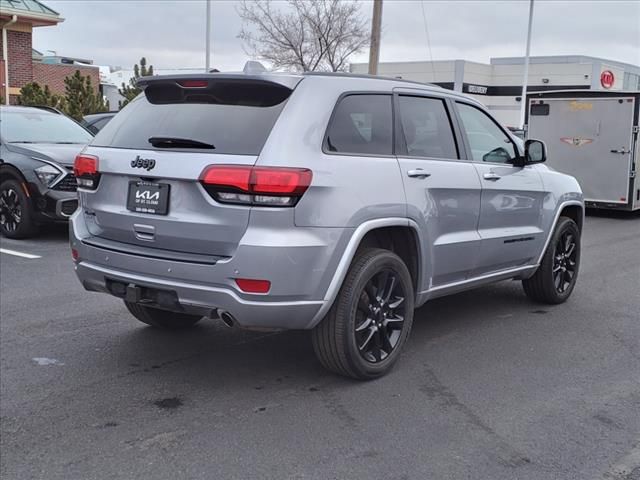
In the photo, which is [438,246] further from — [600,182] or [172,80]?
[600,182]

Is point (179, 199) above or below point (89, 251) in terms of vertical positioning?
above

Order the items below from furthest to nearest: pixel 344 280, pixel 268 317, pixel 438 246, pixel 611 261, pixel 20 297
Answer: pixel 611 261 < pixel 20 297 < pixel 438 246 < pixel 344 280 < pixel 268 317

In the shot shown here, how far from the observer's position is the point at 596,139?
14586 millimetres

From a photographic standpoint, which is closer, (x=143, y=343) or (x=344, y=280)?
(x=344, y=280)

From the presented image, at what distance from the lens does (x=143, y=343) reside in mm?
5414

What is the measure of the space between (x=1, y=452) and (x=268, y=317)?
149cm

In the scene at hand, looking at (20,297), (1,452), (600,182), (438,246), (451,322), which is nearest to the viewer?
(1,452)

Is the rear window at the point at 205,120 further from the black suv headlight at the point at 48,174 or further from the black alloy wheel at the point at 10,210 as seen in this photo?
the black alloy wheel at the point at 10,210

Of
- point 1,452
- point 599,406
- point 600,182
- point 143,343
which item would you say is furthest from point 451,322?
point 600,182

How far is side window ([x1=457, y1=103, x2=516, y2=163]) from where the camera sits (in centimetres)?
560

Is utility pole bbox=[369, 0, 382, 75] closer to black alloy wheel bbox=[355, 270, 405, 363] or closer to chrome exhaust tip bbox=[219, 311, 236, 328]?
black alloy wheel bbox=[355, 270, 405, 363]

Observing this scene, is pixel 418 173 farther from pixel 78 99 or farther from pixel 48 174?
pixel 78 99

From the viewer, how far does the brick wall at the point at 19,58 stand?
2273 cm

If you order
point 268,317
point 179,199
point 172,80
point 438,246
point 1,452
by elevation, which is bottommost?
point 1,452
